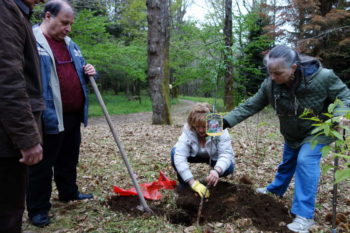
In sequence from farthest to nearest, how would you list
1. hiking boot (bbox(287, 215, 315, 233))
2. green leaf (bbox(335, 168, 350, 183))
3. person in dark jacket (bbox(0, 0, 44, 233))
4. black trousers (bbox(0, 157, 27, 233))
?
hiking boot (bbox(287, 215, 315, 233)), black trousers (bbox(0, 157, 27, 233)), person in dark jacket (bbox(0, 0, 44, 233)), green leaf (bbox(335, 168, 350, 183))

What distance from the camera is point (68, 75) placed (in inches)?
117

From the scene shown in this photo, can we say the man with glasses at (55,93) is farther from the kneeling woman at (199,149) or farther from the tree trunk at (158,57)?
the tree trunk at (158,57)

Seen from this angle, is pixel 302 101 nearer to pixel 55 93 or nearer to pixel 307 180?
pixel 307 180

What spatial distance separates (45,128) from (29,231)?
1042 millimetres

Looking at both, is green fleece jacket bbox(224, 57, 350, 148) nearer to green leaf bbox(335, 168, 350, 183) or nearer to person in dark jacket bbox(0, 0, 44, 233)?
green leaf bbox(335, 168, 350, 183)

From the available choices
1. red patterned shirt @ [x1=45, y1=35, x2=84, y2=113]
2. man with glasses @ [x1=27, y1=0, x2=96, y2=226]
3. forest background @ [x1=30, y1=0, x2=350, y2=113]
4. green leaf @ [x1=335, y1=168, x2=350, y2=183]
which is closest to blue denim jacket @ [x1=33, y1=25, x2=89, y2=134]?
man with glasses @ [x1=27, y1=0, x2=96, y2=226]

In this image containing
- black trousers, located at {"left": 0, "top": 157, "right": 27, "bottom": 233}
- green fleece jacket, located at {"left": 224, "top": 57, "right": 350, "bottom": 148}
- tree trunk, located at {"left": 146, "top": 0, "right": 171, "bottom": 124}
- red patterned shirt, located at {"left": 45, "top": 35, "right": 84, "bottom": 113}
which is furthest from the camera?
tree trunk, located at {"left": 146, "top": 0, "right": 171, "bottom": 124}

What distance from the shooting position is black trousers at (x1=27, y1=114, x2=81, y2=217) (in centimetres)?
283

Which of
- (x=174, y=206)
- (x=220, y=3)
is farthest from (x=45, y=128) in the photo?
(x=220, y=3)

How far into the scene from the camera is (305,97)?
2889 mm

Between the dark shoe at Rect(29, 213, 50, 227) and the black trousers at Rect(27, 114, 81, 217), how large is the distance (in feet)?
0.14

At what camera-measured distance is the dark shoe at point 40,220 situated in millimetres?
2854

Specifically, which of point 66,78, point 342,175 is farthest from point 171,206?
point 342,175

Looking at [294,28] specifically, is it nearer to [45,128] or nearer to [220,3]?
[220,3]
